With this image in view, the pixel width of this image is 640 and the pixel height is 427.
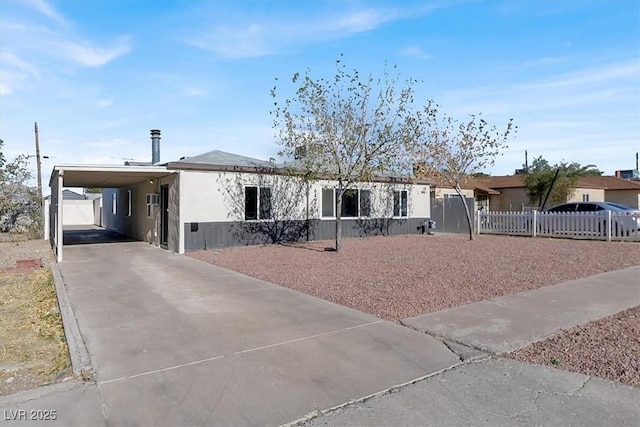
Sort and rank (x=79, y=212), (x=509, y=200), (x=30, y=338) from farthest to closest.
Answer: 1. (x=79, y=212)
2. (x=509, y=200)
3. (x=30, y=338)

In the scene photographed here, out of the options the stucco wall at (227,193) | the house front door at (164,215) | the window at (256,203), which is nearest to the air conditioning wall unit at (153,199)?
the house front door at (164,215)

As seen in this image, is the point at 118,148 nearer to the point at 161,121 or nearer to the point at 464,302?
the point at 161,121

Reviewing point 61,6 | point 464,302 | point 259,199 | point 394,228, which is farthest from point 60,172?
point 394,228

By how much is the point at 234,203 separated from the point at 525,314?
34.8ft

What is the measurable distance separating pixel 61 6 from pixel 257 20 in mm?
4434

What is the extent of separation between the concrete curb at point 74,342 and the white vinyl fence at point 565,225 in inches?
699

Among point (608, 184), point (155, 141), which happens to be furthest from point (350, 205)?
point (608, 184)

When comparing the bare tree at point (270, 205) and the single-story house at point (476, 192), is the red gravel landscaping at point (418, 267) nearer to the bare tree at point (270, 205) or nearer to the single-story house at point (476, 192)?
the bare tree at point (270, 205)

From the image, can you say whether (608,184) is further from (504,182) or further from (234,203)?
(234,203)

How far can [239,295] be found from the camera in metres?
7.46

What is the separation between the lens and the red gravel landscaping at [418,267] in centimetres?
726

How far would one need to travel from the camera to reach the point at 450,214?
2289 cm

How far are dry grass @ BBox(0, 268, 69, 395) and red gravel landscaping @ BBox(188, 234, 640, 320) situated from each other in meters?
3.95

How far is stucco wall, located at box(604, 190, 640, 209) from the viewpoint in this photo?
35.7 meters
